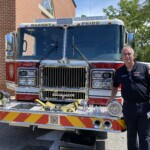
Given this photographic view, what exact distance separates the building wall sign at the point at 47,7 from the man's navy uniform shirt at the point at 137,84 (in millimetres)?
10757

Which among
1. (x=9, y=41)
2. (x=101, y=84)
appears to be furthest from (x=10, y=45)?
(x=101, y=84)

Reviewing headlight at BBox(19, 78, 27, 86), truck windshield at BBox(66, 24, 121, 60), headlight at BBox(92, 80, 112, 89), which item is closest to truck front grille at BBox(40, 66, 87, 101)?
headlight at BBox(92, 80, 112, 89)

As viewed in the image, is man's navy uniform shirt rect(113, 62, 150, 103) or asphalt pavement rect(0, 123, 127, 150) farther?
asphalt pavement rect(0, 123, 127, 150)

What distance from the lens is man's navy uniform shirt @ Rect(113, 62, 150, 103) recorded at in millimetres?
4098

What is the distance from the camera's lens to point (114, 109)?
4461mm

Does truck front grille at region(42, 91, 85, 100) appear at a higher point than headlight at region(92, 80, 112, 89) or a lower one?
lower

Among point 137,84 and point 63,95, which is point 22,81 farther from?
point 137,84

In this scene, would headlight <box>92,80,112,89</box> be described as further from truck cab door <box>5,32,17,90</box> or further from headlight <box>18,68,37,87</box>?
truck cab door <box>5,32,17,90</box>

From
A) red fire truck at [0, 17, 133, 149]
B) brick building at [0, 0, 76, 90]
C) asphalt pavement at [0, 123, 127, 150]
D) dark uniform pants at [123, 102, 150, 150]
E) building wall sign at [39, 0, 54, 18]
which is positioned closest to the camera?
dark uniform pants at [123, 102, 150, 150]

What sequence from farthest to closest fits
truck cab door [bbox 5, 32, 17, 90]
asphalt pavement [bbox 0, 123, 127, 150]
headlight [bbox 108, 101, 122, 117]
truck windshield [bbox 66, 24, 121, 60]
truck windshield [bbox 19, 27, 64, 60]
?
truck cab door [bbox 5, 32, 17, 90], truck windshield [bbox 19, 27, 64, 60], asphalt pavement [bbox 0, 123, 127, 150], truck windshield [bbox 66, 24, 121, 60], headlight [bbox 108, 101, 122, 117]

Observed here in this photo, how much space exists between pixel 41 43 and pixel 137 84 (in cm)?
239

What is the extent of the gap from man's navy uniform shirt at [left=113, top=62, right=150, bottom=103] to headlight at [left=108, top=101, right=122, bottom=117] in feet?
0.85

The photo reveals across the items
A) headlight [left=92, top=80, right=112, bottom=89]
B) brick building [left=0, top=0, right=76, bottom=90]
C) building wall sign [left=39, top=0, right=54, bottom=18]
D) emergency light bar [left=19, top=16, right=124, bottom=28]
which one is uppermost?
building wall sign [left=39, top=0, right=54, bottom=18]

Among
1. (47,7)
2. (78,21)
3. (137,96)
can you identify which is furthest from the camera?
(47,7)
